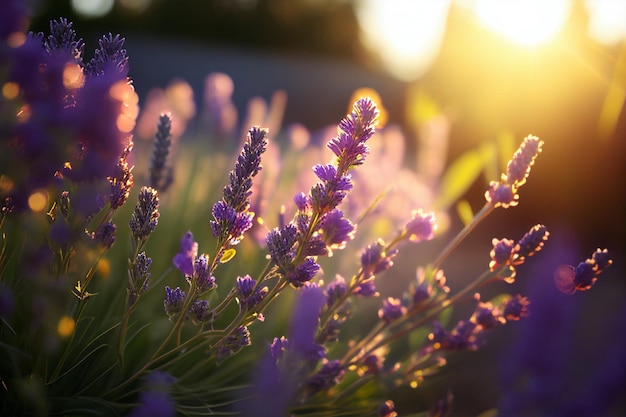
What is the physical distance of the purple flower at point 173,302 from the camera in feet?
3.52

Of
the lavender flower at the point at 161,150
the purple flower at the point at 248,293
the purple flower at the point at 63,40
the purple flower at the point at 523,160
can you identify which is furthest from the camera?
the lavender flower at the point at 161,150

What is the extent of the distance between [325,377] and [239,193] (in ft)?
1.37

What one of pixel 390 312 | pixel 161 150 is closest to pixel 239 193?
pixel 390 312

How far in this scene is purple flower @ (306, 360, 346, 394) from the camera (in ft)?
3.92

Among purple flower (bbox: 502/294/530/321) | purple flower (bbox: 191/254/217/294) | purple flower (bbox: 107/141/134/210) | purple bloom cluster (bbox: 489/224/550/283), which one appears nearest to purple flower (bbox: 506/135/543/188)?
purple bloom cluster (bbox: 489/224/550/283)

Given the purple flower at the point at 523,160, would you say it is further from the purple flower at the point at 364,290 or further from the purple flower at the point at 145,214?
the purple flower at the point at 145,214

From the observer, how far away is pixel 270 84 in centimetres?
1748

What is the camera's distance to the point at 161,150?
1.56 meters

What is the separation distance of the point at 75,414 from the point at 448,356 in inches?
59.6

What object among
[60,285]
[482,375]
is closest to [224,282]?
[60,285]

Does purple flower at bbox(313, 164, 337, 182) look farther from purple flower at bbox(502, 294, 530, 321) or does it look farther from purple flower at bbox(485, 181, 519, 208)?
purple flower at bbox(502, 294, 530, 321)

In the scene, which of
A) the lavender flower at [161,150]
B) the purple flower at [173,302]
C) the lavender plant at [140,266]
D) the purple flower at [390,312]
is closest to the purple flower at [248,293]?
the lavender plant at [140,266]

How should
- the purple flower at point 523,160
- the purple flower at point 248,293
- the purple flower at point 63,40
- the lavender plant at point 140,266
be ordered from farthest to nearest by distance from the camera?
the purple flower at point 523,160 → the purple flower at point 248,293 → the purple flower at point 63,40 → the lavender plant at point 140,266

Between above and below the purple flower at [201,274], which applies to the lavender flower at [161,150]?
above
